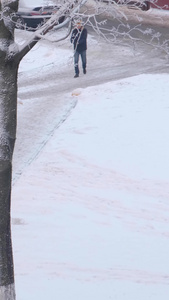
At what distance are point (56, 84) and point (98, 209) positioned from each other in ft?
23.7

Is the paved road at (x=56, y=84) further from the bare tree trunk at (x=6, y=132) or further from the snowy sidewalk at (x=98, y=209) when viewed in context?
the bare tree trunk at (x=6, y=132)

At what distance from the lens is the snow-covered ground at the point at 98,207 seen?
7434 mm

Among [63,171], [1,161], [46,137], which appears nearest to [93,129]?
[46,137]

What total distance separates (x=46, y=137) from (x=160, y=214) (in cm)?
387

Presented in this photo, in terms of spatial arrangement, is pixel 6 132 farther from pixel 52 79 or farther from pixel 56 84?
pixel 52 79

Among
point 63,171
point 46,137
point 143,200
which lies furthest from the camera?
point 46,137

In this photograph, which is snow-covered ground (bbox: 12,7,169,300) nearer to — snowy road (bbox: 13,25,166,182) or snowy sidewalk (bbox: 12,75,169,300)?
snowy sidewalk (bbox: 12,75,169,300)

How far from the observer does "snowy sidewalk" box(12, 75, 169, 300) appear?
292 inches

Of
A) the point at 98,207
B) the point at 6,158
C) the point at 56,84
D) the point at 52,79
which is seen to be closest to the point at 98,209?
the point at 98,207

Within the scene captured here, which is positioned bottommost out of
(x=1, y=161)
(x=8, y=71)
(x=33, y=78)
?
(x=33, y=78)

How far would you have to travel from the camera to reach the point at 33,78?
16.7m

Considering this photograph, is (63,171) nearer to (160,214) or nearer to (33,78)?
(160,214)

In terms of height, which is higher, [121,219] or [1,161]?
[1,161]

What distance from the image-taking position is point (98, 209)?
9266mm
